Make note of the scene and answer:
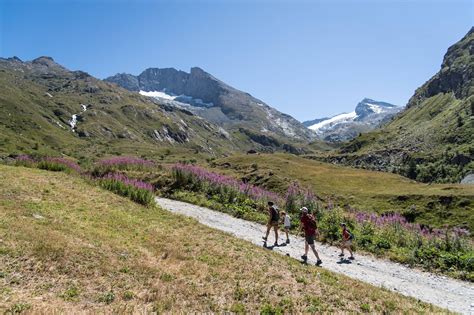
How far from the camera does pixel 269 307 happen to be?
1286 cm

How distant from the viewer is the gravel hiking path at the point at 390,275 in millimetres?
17297

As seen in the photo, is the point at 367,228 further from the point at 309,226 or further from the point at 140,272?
the point at 140,272

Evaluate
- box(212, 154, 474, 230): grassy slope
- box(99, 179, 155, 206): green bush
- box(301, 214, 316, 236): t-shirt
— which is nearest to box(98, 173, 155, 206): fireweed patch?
box(99, 179, 155, 206): green bush

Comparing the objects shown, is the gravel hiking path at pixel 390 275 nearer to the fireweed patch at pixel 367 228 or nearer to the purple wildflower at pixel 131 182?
the fireweed patch at pixel 367 228

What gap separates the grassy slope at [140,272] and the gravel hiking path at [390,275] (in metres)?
2.39

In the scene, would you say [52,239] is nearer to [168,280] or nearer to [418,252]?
[168,280]

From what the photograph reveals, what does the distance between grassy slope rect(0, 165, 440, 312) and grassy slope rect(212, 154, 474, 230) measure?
108ft

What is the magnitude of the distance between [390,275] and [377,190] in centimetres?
4166

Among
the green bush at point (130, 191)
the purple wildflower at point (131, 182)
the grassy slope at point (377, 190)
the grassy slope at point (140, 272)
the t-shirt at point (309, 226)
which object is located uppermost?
the grassy slope at point (377, 190)

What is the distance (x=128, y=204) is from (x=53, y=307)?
650 inches

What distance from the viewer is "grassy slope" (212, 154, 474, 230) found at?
45.1m

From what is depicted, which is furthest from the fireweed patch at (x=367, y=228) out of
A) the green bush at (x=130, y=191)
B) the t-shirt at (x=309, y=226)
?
the green bush at (x=130, y=191)

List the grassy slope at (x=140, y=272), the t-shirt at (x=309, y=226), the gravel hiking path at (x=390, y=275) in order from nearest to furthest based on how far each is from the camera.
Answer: the grassy slope at (x=140, y=272) → the gravel hiking path at (x=390, y=275) → the t-shirt at (x=309, y=226)

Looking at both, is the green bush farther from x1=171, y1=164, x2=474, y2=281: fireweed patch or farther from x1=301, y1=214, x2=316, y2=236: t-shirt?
x1=301, y1=214, x2=316, y2=236: t-shirt
